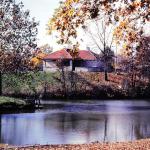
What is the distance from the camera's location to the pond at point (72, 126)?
31.6 metres

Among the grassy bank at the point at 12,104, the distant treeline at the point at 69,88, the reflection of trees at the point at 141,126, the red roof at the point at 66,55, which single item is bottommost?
the reflection of trees at the point at 141,126

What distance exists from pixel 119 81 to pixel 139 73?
6.26 m

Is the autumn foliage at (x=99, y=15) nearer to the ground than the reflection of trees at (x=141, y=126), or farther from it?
farther from it

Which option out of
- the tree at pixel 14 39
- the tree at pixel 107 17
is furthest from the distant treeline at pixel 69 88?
the tree at pixel 107 17

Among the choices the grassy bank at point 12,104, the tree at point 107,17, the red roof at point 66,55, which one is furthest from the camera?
the red roof at point 66,55

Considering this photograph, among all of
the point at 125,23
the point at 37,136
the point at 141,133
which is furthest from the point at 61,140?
the point at 125,23

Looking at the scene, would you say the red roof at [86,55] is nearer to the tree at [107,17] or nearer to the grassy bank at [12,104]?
the grassy bank at [12,104]

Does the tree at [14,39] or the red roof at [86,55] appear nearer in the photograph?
the tree at [14,39]

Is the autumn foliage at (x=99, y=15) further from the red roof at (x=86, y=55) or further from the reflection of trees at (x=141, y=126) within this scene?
the red roof at (x=86, y=55)

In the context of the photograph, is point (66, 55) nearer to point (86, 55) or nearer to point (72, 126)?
point (86, 55)

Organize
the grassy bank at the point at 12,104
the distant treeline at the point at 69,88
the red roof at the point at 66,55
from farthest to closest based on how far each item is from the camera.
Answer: the red roof at the point at 66,55
the distant treeline at the point at 69,88
the grassy bank at the point at 12,104

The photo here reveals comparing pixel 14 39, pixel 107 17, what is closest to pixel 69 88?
pixel 14 39

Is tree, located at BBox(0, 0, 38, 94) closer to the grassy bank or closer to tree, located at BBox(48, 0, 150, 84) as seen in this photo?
the grassy bank

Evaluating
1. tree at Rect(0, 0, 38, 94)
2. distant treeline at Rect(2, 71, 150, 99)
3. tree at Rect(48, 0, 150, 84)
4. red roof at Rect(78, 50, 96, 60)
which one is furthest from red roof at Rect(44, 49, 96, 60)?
tree at Rect(48, 0, 150, 84)
